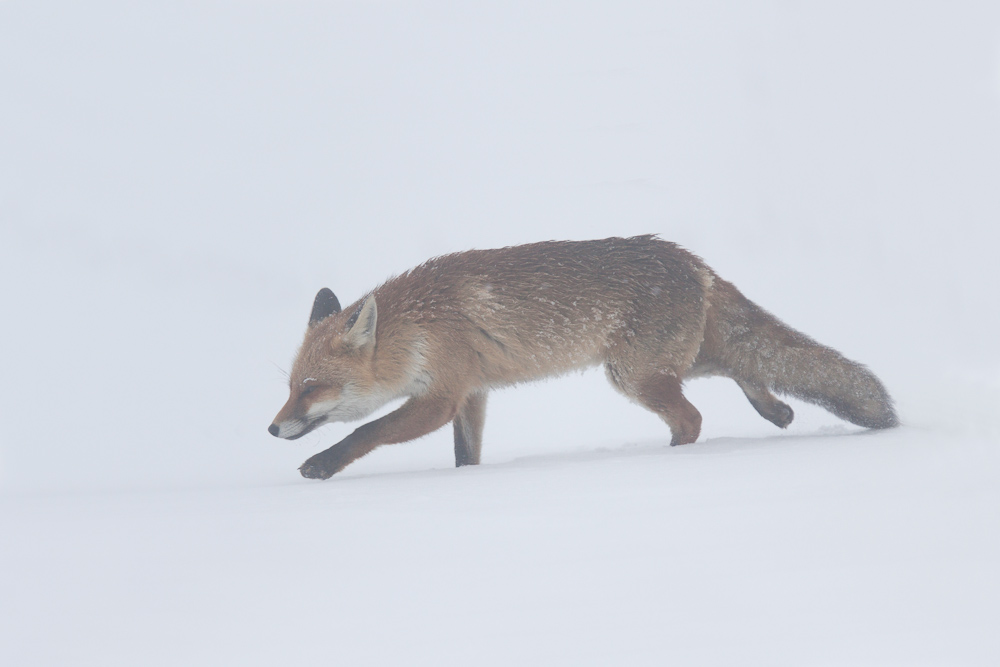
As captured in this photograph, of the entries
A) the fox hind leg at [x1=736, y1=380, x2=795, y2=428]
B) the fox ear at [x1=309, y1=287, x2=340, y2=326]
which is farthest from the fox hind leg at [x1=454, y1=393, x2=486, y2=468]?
the fox hind leg at [x1=736, y1=380, x2=795, y2=428]

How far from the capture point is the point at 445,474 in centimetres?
375

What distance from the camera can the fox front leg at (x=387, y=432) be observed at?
392cm

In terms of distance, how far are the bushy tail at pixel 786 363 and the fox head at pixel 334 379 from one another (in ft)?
6.46

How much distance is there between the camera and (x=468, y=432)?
460 centimetres

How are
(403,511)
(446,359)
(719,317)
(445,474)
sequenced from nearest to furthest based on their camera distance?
(403,511), (445,474), (446,359), (719,317)

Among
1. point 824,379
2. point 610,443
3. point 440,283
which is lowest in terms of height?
point 610,443

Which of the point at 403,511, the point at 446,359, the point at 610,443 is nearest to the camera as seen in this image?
the point at 403,511

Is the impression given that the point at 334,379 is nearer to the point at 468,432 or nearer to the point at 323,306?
the point at 323,306

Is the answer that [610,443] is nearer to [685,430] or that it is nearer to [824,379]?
[685,430]

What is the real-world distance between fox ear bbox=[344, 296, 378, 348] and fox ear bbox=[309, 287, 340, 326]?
0.51 m

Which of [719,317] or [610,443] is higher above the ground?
[719,317]

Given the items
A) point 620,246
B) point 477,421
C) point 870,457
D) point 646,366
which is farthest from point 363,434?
point 870,457

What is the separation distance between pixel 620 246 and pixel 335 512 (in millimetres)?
2564

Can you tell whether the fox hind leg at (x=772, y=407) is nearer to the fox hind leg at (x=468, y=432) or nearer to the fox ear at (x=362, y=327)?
the fox hind leg at (x=468, y=432)
